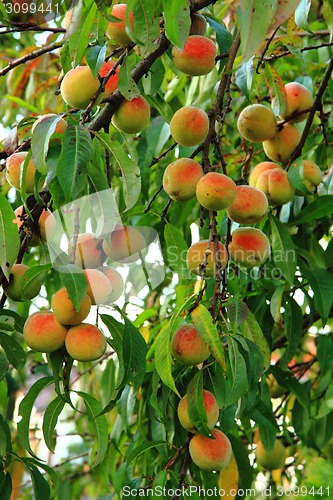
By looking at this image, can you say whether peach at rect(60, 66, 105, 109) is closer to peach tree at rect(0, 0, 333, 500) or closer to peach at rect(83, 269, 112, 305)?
peach tree at rect(0, 0, 333, 500)

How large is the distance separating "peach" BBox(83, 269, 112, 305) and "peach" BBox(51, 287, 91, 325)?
1cm

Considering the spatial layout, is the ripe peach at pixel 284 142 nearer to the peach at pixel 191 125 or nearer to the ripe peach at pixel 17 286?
the peach at pixel 191 125

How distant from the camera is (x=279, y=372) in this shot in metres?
1.57

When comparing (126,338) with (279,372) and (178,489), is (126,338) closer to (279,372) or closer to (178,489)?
(178,489)

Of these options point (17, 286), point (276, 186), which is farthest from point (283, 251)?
point (17, 286)

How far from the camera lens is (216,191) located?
110 cm

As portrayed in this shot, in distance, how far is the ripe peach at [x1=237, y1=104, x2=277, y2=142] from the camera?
4.55 feet

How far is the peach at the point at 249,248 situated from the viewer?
48.1 inches

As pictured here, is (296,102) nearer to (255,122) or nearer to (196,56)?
(255,122)

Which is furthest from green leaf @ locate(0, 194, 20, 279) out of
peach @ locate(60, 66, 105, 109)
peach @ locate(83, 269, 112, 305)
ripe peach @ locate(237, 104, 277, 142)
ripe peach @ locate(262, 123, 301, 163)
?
ripe peach @ locate(262, 123, 301, 163)

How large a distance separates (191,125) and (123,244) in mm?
235

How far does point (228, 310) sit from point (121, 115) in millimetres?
363

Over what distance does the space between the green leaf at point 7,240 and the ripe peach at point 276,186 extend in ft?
1.93

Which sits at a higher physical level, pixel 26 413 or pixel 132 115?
pixel 132 115
